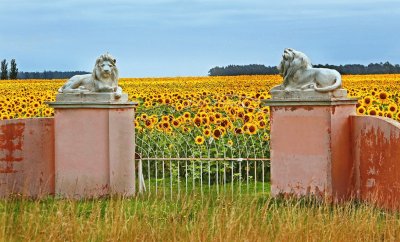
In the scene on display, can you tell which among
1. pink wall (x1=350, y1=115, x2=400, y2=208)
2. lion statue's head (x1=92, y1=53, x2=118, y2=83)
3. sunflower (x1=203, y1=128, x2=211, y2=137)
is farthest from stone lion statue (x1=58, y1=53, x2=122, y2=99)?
pink wall (x1=350, y1=115, x2=400, y2=208)

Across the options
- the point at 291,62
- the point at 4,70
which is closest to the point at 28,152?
the point at 291,62

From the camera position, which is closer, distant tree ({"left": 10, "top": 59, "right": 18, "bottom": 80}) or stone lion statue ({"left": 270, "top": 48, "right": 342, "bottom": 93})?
stone lion statue ({"left": 270, "top": 48, "right": 342, "bottom": 93})

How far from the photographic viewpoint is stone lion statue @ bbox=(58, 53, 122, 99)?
43.4 feet

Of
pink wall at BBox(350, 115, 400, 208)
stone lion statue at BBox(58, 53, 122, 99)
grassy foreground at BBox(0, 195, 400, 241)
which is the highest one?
stone lion statue at BBox(58, 53, 122, 99)

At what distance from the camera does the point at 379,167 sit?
1173 centimetres

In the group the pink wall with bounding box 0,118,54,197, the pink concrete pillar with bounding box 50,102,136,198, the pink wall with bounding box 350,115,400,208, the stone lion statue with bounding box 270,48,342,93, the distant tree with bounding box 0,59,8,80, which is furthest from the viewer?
the distant tree with bounding box 0,59,8,80

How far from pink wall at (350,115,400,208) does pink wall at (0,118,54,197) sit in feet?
15.0

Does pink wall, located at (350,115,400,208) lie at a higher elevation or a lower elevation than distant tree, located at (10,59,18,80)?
lower

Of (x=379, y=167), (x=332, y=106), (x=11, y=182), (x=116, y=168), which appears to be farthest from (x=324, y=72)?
(x=11, y=182)

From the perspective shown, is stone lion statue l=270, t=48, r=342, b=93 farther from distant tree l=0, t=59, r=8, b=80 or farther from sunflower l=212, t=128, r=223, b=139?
distant tree l=0, t=59, r=8, b=80

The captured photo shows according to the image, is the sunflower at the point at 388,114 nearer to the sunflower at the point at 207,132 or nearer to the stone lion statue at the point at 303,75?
the sunflower at the point at 207,132

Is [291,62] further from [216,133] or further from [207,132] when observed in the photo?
[207,132]

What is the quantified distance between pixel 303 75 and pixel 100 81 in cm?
295

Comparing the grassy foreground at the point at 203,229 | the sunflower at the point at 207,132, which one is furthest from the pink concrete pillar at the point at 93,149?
the grassy foreground at the point at 203,229
